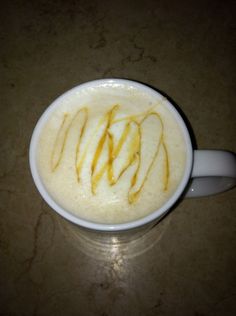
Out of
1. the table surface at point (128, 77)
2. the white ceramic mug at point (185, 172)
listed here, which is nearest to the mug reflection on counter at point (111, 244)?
the table surface at point (128, 77)

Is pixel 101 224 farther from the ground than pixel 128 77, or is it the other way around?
pixel 128 77

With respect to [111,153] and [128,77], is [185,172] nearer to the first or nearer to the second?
[111,153]

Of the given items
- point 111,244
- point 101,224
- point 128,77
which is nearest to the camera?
point 101,224

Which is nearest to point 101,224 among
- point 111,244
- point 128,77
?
point 111,244

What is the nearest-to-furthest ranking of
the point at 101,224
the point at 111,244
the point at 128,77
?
1. the point at 101,224
2. the point at 111,244
3. the point at 128,77

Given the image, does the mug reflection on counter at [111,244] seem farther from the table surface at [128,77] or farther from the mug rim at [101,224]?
the mug rim at [101,224]

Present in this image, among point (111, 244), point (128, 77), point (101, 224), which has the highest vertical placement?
point (128, 77)

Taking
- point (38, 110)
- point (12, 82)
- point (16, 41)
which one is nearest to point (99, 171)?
point (38, 110)

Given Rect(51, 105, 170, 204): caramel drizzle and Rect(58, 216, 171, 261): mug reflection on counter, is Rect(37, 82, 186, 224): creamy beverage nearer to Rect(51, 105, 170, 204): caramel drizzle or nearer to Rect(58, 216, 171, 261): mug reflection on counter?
Rect(51, 105, 170, 204): caramel drizzle
